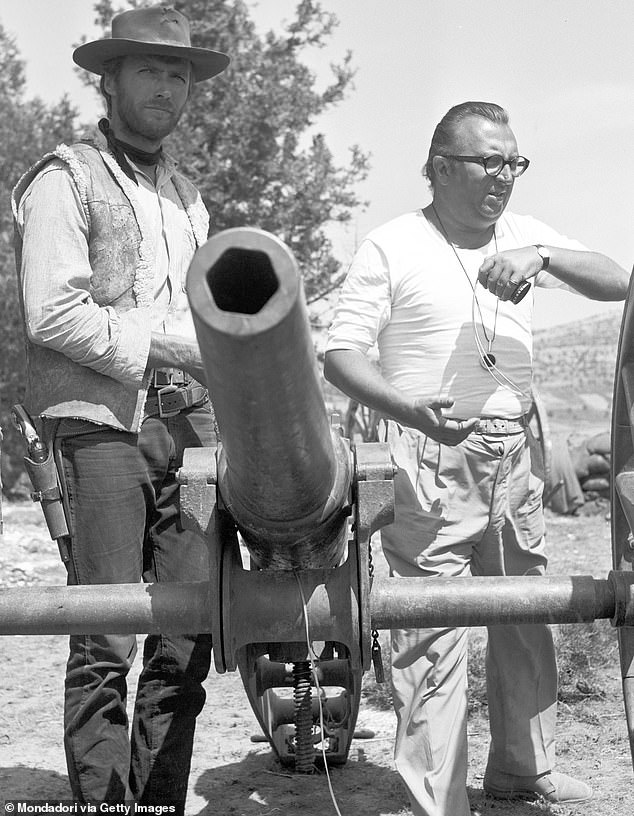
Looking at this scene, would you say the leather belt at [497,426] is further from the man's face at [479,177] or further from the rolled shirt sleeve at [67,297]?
the rolled shirt sleeve at [67,297]

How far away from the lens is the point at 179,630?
2.49 metres

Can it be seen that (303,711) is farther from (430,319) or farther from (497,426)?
(430,319)

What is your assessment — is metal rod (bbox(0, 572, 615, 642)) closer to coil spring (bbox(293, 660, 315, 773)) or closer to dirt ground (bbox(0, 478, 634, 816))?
coil spring (bbox(293, 660, 315, 773))

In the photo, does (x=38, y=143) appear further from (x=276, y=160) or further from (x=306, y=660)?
(x=306, y=660)

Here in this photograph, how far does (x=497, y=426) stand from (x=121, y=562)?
1254mm

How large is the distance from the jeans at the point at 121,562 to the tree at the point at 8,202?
1106 cm

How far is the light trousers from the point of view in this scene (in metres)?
3.57

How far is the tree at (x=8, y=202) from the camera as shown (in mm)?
14461

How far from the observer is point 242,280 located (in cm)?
178

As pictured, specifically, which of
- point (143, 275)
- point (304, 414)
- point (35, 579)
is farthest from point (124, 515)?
point (35, 579)

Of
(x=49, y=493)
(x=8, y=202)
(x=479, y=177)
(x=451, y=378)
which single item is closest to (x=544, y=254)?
(x=479, y=177)

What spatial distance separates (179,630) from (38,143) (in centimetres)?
1376

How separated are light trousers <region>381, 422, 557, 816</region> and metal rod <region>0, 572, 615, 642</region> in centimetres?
108

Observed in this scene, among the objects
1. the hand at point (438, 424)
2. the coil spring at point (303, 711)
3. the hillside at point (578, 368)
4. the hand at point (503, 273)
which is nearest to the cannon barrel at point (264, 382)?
the coil spring at point (303, 711)
